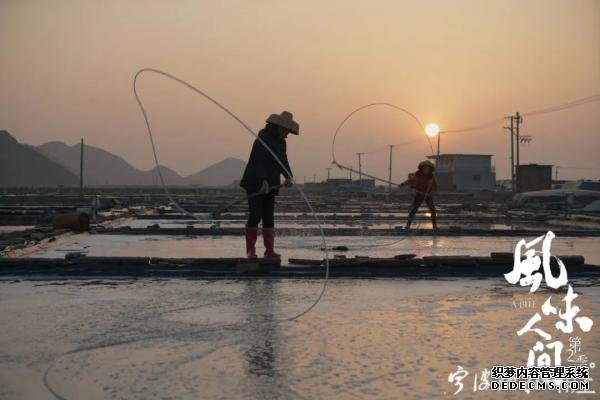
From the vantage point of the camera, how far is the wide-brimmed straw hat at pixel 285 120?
397 inches

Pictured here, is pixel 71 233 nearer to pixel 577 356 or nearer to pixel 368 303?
pixel 368 303

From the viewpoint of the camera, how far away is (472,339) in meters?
5.39

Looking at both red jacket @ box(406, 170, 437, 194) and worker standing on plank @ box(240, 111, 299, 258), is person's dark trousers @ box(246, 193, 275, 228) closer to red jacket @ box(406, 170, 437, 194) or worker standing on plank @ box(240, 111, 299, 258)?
worker standing on plank @ box(240, 111, 299, 258)

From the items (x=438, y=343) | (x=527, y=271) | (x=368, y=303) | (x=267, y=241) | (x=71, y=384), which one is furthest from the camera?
(x=267, y=241)

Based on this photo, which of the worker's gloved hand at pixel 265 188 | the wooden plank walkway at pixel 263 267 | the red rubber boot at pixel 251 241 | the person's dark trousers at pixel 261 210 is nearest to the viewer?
the wooden plank walkway at pixel 263 267

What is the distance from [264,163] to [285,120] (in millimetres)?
646

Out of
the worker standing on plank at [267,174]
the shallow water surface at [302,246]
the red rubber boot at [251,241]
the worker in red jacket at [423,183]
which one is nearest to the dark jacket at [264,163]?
the worker standing on plank at [267,174]

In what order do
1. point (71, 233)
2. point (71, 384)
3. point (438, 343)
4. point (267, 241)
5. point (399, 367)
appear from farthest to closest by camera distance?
point (71, 233)
point (267, 241)
point (438, 343)
point (399, 367)
point (71, 384)

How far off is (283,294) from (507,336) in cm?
261

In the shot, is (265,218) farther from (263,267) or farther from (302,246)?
(302,246)

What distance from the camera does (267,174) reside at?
10172 millimetres

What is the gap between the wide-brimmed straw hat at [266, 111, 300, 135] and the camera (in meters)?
10.1

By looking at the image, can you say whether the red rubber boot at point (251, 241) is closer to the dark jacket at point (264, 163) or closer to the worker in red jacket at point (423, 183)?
the dark jacket at point (264, 163)

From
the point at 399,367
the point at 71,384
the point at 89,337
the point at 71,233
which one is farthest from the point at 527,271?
the point at 71,233
